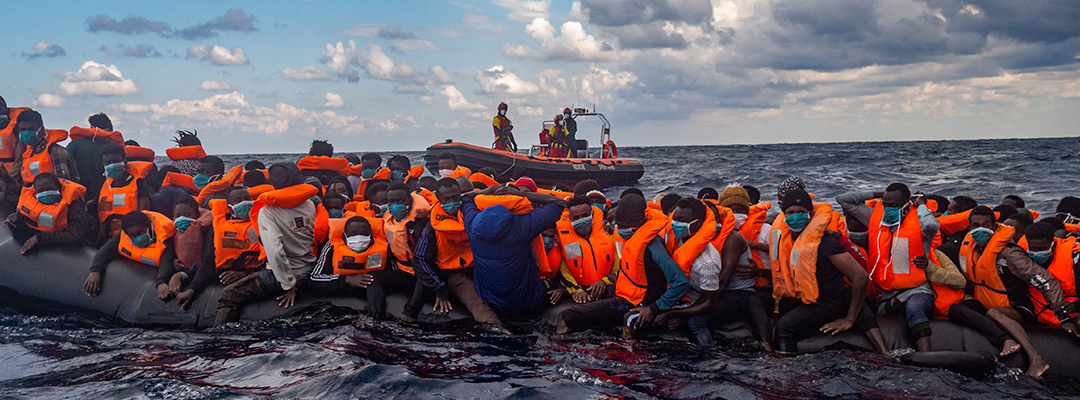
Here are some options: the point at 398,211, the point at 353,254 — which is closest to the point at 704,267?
the point at 398,211

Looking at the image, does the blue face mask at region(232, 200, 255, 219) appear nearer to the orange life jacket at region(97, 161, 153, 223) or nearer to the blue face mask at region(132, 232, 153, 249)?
the blue face mask at region(132, 232, 153, 249)

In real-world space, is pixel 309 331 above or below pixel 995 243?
below

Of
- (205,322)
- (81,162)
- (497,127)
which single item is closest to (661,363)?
(205,322)

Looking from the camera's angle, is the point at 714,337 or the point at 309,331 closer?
the point at 714,337

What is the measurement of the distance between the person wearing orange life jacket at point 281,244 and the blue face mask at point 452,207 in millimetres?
1537

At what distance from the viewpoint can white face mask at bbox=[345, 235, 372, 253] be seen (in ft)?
21.0

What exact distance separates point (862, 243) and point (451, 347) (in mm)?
3809

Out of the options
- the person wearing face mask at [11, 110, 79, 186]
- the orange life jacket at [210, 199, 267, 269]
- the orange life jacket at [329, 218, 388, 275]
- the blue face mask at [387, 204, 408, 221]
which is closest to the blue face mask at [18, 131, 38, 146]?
the person wearing face mask at [11, 110, 79, 186]

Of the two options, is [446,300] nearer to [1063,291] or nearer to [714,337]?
[714,337]

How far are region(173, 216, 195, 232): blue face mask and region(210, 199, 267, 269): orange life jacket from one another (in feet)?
1.38

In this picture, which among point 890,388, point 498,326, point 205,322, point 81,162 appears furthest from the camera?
point 81,162

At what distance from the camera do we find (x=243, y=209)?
6.59 m

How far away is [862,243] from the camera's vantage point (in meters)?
5.56

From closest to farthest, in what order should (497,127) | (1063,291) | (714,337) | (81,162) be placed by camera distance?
(1063,291)
(714,337)
(81,162)
(497,127)
